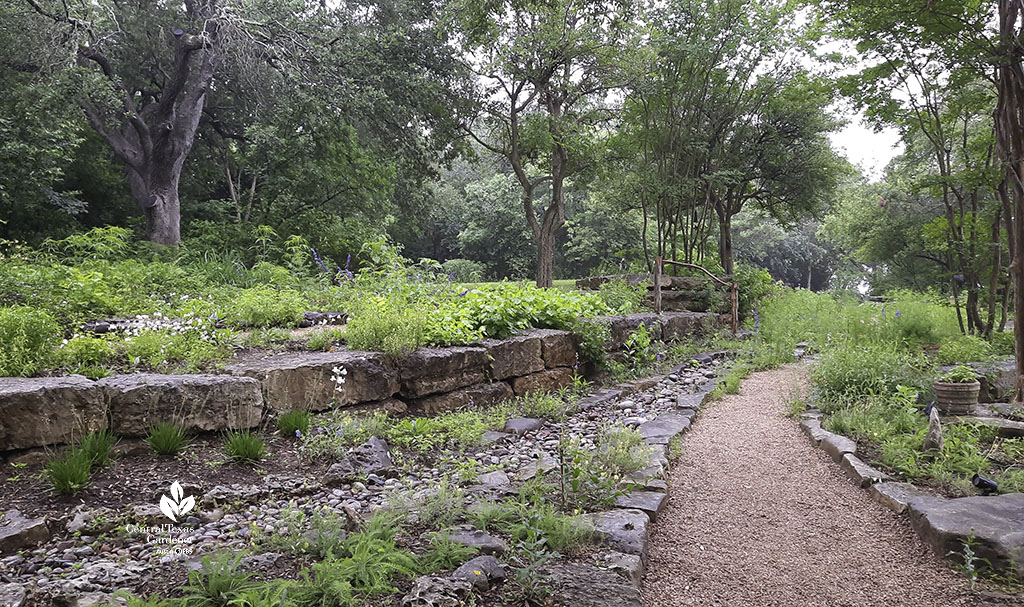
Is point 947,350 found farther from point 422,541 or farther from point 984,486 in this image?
point 422,541

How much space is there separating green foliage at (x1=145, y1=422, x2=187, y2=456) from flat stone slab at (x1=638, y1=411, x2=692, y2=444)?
10.5ft

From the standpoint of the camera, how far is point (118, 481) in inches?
113

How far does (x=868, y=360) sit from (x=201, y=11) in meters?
13.3

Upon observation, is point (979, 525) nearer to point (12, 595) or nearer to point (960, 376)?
point (960, 376)

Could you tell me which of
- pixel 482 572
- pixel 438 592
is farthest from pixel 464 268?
pixel 438 592

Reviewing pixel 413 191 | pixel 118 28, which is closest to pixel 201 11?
pixel 118 28

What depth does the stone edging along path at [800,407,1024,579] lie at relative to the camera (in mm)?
2404

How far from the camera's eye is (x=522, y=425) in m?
4.74

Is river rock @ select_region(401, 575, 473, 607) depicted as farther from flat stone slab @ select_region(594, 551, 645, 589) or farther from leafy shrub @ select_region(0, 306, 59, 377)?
leafy shrub @ select_region(0, 306, 59, 377)

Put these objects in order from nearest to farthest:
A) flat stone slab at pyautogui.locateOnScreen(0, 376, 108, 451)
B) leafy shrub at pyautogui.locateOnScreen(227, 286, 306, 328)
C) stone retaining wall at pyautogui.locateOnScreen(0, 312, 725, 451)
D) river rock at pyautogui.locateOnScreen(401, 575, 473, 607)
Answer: river rock at pyautogui.locateOnScreen(401, 575, 473, 607) → flat stone slab at pyautogui.locateOnScreen(0, 376, 108, 451) → stone retaining wall at pyautogui.locateOnScreen(0, 312, 725, 451) → leafy shrub at pyautogui.locateOnScreen(227, 286, 306, 328)

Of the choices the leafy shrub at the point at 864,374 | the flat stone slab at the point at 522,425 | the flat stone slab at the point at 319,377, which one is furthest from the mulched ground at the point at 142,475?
the leafy shrub at the point at 864,374

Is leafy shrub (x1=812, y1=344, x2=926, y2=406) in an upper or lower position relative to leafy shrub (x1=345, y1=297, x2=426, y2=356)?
lower

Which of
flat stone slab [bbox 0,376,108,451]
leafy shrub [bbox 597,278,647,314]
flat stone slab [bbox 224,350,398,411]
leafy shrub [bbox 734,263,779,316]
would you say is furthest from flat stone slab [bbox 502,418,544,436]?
leafy shrub [bbox 734,263,779,316]

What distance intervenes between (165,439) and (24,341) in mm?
1199
